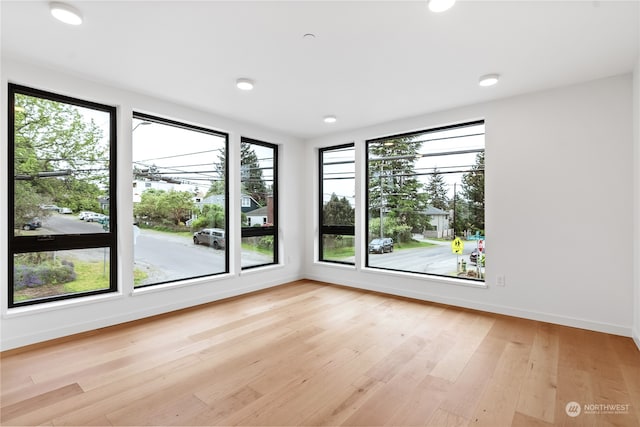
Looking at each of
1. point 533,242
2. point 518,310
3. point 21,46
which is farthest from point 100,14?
point 518,310

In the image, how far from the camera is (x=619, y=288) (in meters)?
2.99

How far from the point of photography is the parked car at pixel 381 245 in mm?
4820

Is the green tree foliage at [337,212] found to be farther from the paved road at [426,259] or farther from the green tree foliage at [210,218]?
the green tree foliage at [210,218]

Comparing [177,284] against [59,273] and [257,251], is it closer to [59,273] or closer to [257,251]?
[59,273]

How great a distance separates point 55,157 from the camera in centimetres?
304

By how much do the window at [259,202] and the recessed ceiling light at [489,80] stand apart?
3269 mm

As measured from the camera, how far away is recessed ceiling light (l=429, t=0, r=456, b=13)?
194 centimetres

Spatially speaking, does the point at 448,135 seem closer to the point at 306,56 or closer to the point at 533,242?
the point at 533,242

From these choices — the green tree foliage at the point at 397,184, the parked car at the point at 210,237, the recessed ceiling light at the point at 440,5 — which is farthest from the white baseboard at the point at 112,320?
the recessed ceiling light at the point at 440,5

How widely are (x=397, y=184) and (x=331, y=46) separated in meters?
2.64

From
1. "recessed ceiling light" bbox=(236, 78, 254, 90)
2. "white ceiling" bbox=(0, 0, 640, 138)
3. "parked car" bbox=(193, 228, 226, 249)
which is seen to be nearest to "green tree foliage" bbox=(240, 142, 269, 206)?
"parked car" bbox=(193, 228, 226, 249)

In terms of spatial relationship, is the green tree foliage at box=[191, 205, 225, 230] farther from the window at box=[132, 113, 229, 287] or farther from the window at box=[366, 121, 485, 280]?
the window at box=[366, 121, 485, 280]

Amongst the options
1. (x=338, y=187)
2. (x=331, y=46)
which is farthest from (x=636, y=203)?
(x=338, y=187)

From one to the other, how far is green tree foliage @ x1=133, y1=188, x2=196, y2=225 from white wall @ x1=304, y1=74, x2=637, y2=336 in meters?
3.61
